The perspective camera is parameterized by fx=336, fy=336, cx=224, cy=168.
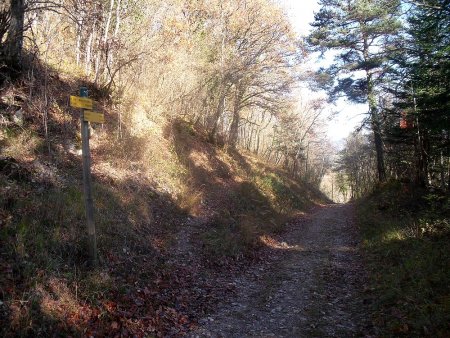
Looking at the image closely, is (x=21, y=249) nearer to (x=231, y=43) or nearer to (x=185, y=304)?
(x=185, y=304)

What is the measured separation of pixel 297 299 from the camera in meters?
7.09

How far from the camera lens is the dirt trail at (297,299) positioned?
5.77 meters

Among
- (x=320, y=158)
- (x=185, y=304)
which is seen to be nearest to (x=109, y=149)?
(x=185, y=304)

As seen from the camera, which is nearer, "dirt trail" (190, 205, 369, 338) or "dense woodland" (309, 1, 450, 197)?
"dirt trail" (190, 205, 369, 338)

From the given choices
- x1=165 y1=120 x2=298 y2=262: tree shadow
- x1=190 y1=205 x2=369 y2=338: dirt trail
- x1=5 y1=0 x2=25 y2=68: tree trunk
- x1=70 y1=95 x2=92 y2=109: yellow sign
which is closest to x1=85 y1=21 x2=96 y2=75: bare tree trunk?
x1=165 y1=120 x2=298 y2=262: tree shadow

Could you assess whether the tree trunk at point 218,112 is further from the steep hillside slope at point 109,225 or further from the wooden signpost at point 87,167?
the wooden signpost at point 87,167

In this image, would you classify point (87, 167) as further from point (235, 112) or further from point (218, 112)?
point (235, 112)

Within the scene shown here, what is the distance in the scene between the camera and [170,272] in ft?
24.2

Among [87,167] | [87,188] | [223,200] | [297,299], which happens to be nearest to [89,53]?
[223,200]

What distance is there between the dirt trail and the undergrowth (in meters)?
0.46

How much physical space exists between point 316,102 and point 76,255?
32.3 meters

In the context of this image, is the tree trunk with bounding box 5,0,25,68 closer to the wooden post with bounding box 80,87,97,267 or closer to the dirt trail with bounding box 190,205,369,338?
the wooden post with bounding box 80,87,97,267

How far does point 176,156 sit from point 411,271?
1045 centimetres

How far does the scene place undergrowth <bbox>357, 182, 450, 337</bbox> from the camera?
5.22 metres
